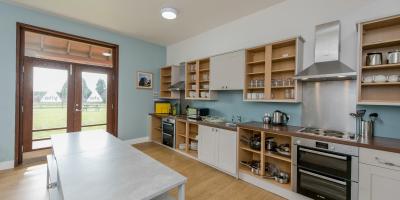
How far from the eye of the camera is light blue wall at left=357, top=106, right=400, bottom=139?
1.96m

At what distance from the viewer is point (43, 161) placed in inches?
134

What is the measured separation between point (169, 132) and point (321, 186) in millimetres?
3191

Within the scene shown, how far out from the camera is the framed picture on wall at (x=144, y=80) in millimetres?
4879

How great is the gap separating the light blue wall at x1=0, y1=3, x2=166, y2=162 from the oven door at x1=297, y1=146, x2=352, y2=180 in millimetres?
4097

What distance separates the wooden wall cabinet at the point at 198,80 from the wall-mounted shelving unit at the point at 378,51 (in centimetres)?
237

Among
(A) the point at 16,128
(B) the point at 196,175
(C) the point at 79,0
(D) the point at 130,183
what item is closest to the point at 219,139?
(B) the point at 196,175

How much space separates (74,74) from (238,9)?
387 centimetres

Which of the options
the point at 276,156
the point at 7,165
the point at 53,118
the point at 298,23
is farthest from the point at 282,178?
the point at 53,118

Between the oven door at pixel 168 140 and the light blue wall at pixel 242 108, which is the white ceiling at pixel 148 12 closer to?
the light blue wall at pixel 242 108

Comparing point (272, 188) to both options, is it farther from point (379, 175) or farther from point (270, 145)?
point (379, 175)

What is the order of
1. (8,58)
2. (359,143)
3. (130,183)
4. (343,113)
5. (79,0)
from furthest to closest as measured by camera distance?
(8,58) < (79,0) < (343,113) < (359,143) < (130,183)

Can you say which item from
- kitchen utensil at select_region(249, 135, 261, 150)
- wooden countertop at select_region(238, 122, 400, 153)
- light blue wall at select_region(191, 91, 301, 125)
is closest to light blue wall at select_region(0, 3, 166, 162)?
light blue wall at select_region(191, 91, 301, 125)

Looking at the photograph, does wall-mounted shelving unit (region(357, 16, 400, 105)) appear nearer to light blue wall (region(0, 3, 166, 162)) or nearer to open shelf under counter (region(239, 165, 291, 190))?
open shelf under counter (region(239, 165, 291, 190))

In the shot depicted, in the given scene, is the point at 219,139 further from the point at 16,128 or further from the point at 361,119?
the point at 16,128
